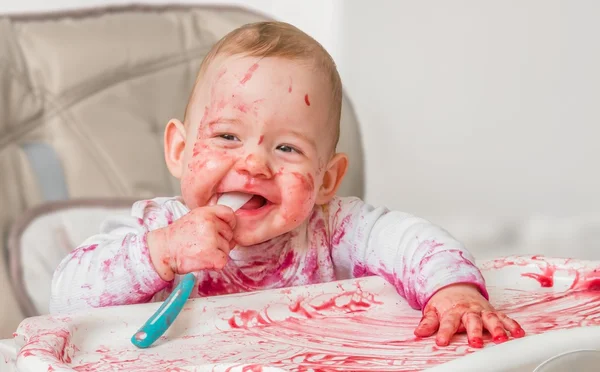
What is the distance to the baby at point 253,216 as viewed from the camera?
918 millimetres

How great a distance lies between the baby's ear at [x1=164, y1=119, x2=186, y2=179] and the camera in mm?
1066

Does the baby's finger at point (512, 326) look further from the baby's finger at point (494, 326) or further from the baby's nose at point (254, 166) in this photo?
the baby's nose at point (254, 166)

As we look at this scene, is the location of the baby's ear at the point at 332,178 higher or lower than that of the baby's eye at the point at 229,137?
lower

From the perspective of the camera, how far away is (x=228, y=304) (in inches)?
34.2

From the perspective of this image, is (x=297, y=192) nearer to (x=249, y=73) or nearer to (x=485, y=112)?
(x=249, y=73)

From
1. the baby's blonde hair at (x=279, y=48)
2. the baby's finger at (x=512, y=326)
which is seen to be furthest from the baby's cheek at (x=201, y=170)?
the baby's finger at (x=512, y=326)

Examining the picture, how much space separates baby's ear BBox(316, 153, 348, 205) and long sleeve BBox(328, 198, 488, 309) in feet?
0.10

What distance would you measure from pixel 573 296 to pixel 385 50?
1.00 metres

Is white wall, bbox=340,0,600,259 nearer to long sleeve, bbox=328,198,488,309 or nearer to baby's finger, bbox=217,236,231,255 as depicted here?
long sleeve, bbox=328,198,488,309

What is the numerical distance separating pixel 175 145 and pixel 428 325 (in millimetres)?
432

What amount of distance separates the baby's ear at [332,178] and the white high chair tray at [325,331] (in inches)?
7.1

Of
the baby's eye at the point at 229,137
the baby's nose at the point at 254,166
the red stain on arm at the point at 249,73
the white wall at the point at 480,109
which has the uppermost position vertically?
the red stain on arm at the point at 249,73

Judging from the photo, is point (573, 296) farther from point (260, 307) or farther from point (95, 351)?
point (95, 351)

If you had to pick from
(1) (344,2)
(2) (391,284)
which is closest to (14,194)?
(2) (391,284)
